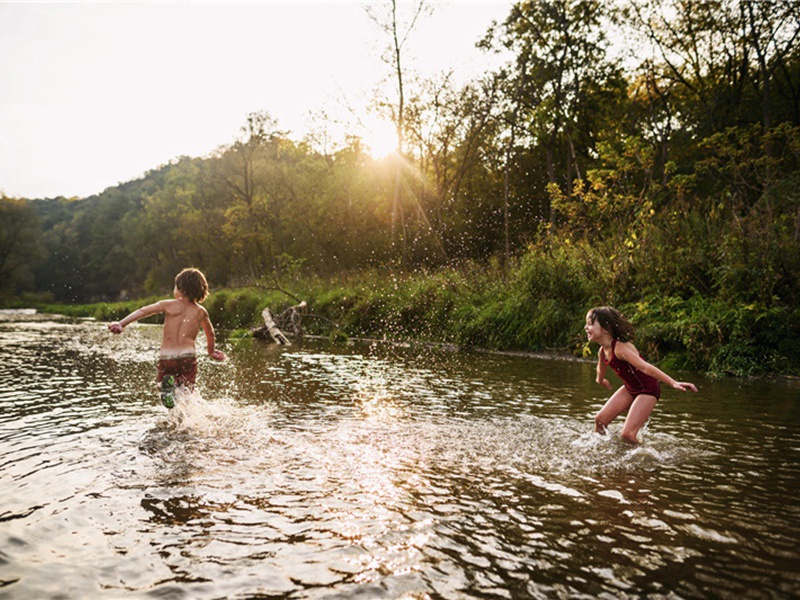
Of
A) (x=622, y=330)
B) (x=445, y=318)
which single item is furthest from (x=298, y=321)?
(x=622, y=330)

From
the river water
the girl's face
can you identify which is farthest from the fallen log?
the girl's face

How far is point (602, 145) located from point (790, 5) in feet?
43.0

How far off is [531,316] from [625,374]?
953cm

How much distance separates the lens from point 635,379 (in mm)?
6273

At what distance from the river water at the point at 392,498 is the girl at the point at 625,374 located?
0.94ft

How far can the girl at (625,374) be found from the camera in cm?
608

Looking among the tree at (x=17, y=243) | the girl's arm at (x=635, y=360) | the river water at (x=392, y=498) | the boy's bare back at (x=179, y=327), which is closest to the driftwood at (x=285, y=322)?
the river water at (x=392, y=498)

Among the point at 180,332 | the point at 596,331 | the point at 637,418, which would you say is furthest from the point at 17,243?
the point at 637,418

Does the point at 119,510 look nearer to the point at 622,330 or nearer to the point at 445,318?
the point at 622,330

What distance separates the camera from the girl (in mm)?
6078

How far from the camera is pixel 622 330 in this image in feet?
20.7

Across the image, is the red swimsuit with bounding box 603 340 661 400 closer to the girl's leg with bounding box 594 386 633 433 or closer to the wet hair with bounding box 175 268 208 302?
the girl's leg with bounding box 594 386 633 433

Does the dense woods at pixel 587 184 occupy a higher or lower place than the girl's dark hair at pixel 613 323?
higher

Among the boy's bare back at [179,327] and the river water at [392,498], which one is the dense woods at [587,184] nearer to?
the river water at [392,498]
